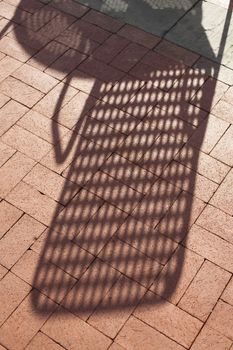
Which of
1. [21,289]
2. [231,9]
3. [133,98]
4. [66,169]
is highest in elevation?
[231,9]

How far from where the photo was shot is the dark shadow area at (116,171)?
340 centimetres

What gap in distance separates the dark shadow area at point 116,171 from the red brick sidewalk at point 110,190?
11 mm

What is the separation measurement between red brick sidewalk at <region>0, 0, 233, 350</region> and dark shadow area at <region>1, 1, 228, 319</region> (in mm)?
11

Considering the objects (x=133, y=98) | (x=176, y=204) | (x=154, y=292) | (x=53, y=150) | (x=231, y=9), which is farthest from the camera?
(x=231, y=9)

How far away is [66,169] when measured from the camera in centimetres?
401

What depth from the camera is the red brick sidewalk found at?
322cm

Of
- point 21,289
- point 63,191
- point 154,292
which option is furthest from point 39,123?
point 154,292

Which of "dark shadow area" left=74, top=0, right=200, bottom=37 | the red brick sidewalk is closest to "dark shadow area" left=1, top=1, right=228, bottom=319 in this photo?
the red brick sidewalk

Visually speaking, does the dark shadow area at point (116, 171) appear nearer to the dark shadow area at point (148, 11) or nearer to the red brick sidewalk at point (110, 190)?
the red brick sidewalk at point (110, 190)

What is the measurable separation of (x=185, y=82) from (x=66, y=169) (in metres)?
1.66

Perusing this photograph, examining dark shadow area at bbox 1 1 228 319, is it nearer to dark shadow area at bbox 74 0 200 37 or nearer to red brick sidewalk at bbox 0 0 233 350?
red brick sidewalk at bbox 0 0 233 350

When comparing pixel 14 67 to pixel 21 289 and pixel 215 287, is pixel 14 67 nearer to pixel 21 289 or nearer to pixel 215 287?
pixel 21 289

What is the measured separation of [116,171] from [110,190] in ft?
0.71

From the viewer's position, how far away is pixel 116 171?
158 inches
